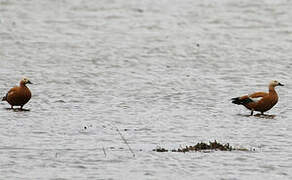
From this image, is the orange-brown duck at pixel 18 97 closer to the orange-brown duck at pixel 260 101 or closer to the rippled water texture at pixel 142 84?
the rippled water texture at pixel 142 84

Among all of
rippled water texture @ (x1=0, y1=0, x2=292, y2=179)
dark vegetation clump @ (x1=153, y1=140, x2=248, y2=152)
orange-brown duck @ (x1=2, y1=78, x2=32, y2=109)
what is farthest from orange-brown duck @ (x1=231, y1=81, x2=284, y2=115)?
dark vegetation clump @ (x1=153, y1=140, x2=248, y2=152)

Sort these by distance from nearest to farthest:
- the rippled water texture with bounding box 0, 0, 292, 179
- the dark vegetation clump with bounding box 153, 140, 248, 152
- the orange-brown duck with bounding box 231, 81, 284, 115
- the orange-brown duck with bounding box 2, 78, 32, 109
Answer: the rippled water texture with bounding box 0, 0, 292, 179 → the dark vegetation clump with bounding box 153, 140, 248, 152 → the orange-brown duck with bounding box 2, 78, 32, 109 → the orange-brown duck with bounding box 231, 81, 284, 115

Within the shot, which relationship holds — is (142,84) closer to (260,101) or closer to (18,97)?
(260,101)

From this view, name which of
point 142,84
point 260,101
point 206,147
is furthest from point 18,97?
point 206,147

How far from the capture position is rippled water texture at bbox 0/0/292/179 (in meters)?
12.0

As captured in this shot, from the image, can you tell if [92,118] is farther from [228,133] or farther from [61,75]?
[61,75]

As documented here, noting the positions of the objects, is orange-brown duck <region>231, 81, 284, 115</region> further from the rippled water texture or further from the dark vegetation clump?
the dark vegetation clump

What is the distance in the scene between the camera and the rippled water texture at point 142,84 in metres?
12.0

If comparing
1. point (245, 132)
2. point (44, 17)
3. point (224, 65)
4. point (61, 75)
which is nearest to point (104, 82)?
point (61, 75)

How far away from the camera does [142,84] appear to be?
2223cm

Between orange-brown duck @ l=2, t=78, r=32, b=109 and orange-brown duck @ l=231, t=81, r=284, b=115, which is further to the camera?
orange-brown duck @ l=231, t=81, r=284, b=115

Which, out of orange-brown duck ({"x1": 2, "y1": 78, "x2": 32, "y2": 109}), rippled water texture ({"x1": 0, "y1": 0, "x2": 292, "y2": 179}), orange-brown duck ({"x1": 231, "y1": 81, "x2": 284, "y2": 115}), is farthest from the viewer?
orange-brown duck ({"x1": 231, "y1": 81, "x2": 284, "y2": 115})

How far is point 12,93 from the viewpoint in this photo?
17562 mm

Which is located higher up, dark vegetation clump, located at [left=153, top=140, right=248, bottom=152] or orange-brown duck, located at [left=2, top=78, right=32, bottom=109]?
orange-brown duck, located at [left=2, top=78, right=32, bottom=109]
